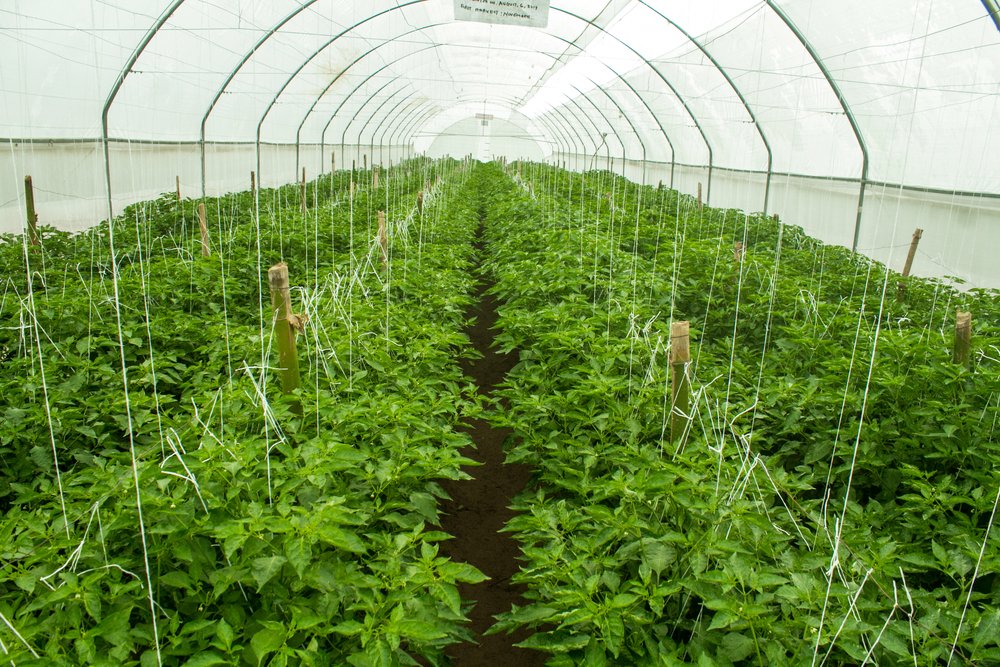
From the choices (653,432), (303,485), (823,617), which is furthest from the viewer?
(653,432)

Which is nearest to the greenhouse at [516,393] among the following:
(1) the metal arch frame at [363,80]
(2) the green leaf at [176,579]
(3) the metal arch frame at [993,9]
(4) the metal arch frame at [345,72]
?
(2) the green leaf at [176,579]

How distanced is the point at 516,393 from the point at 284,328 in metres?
1.16

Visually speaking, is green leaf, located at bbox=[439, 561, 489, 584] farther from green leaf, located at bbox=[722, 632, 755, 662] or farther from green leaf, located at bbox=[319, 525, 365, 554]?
green leaf, located at bbox=[722, 632, 755, 662]

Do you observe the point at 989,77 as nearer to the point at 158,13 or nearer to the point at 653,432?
the point at 653,432

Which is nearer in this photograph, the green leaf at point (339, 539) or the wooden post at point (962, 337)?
the green leaf at point (339, 539)

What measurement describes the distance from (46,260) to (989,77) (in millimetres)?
7822

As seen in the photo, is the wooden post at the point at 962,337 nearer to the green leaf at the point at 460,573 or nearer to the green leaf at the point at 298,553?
the green leaf at the point at 460,573

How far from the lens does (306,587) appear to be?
78.5 inches

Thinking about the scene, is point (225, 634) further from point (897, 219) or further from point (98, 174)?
point (98, 174)

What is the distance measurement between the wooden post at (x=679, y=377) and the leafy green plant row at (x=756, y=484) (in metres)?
0.09

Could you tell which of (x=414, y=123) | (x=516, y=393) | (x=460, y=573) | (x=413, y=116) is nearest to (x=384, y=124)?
(x=413, y=116)

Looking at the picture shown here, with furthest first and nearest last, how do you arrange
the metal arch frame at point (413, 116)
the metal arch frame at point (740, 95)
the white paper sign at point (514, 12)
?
the metal arch frame at point (413, 116) < the metal arch frame at point (740, 95) < the white paper sign at point (514, 12)

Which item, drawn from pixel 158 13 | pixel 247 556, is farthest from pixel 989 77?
pixel 158 13

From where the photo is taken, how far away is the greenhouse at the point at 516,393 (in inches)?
72.6
